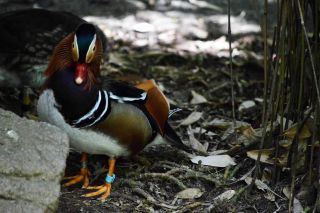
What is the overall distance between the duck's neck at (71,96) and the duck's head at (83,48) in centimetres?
4

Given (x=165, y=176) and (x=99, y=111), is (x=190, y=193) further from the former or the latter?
(x=99, y=111)

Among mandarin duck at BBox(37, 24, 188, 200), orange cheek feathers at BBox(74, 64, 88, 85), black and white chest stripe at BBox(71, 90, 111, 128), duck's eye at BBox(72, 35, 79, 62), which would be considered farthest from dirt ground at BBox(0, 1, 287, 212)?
duck's eye at BBox(72, 35, 79, 62)

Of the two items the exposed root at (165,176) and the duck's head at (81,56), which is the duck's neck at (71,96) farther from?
the exposed root at (165,176)

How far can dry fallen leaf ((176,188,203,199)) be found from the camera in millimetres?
3403

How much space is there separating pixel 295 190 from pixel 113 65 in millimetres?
2249

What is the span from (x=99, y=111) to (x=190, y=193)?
60cm

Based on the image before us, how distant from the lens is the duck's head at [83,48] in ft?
10.5

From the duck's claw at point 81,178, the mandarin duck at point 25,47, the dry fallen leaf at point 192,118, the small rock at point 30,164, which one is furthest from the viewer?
the dry fallen leaf at point 192,118

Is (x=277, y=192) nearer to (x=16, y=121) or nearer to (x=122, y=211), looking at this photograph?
(x=122, y=211)

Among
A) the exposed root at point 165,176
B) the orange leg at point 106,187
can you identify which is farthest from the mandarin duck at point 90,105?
the exposed root at point 165,176

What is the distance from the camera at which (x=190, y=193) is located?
135 inches

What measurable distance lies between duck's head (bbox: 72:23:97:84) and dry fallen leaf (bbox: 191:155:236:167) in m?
0.84

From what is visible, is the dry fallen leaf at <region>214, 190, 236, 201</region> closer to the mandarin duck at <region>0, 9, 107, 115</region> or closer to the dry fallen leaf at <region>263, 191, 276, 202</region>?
the dry fallen leaf at <region>263, 191, 276, 202</region>

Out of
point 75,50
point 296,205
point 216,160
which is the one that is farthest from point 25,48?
point 296,205
